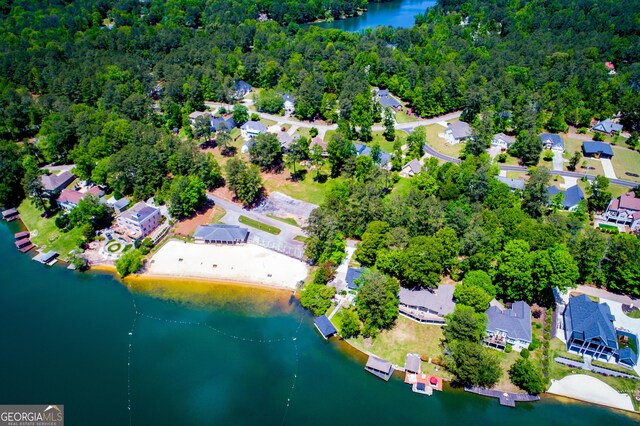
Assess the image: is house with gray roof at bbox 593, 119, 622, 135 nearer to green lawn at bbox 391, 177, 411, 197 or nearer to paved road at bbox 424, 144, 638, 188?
paved road at bbox 424, 144, 638, 188

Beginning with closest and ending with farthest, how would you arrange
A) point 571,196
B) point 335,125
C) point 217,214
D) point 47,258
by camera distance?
point 47,258, point 217,214, point 571,196, point 335,125

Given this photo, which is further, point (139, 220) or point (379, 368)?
point (139, 220)

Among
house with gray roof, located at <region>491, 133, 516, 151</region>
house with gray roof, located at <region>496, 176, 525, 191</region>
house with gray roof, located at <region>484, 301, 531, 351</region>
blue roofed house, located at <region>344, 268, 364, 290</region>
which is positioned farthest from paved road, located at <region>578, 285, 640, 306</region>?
house with gray roof, located at <region>491, 133, 516, 151</region>

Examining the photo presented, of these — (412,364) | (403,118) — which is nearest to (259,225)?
(412,364)

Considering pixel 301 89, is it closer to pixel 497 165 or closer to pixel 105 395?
pixel 497 165

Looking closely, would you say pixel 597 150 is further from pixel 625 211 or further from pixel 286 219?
pixel 286 219

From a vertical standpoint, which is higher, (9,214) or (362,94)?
(362,94)

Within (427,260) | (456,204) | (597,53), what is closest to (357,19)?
(597,53)
